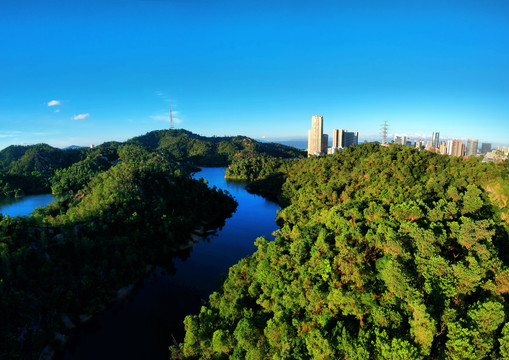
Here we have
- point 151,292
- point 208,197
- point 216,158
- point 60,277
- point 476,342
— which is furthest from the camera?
point 216,158

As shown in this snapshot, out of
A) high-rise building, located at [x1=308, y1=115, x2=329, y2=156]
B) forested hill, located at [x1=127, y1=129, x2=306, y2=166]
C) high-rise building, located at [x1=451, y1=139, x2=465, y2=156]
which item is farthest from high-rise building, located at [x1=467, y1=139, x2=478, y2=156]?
forested hill, located at [x1=127, y1=129, x2=306, y2=166]

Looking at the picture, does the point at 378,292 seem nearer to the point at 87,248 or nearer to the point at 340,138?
the point at 87,248

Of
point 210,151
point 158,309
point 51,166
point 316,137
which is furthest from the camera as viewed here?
point 210,151

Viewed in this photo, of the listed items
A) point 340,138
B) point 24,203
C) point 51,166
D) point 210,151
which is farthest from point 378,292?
point 210,151

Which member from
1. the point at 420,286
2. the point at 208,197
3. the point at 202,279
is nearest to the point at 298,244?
the point at 420,286

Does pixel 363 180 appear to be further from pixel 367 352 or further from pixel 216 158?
pixel 216 158

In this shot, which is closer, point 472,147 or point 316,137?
point 472,147
